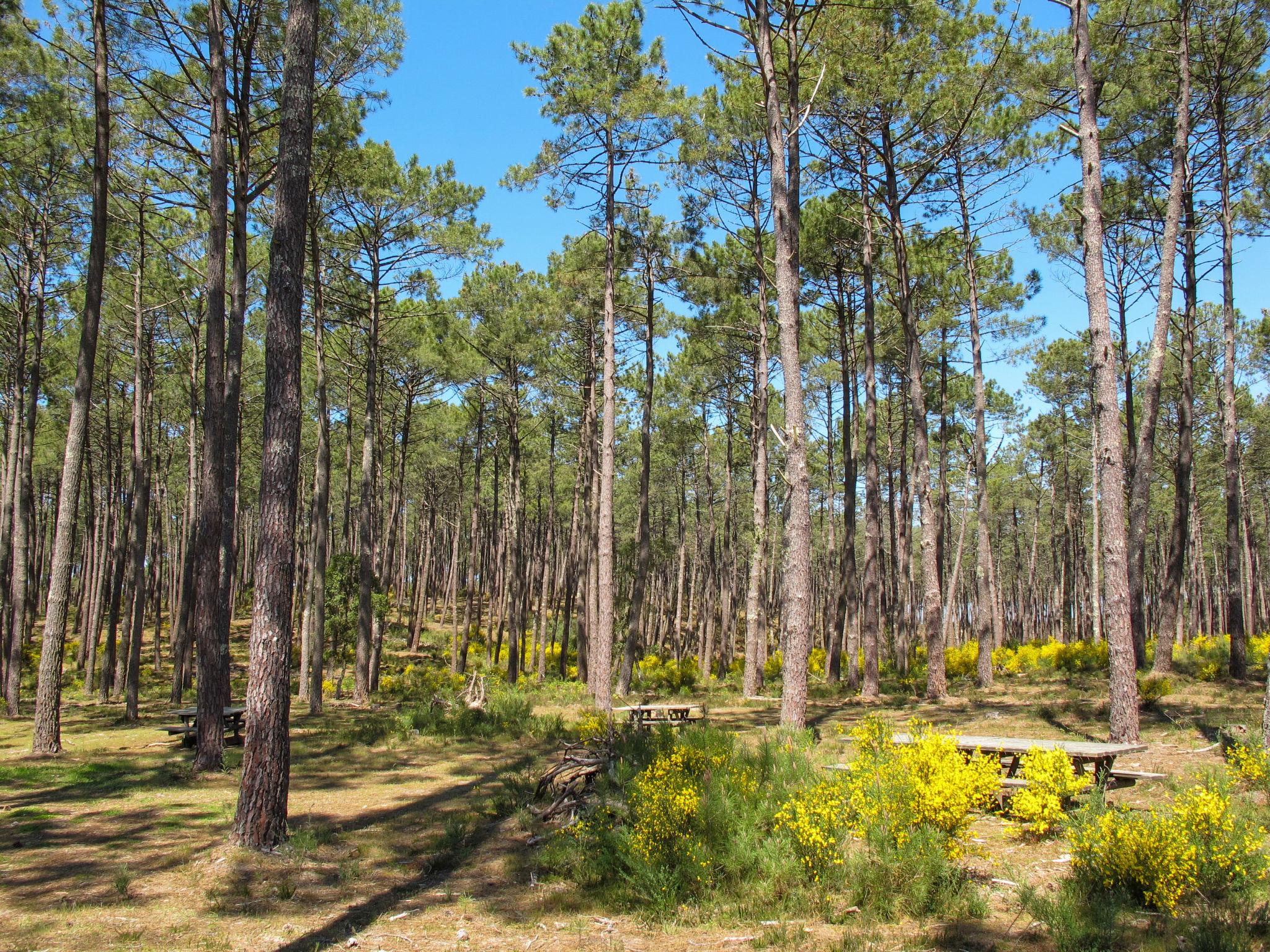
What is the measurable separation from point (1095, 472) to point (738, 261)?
14590 mm

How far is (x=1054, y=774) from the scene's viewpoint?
16.8ft

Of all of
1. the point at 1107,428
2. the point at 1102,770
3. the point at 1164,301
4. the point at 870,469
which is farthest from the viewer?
the point at 870,469

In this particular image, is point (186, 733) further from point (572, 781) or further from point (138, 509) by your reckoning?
point (572, 781)

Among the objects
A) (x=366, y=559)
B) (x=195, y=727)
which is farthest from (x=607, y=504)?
(x=195, y=727)

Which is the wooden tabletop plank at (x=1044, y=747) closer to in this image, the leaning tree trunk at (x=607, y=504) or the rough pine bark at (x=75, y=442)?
the leaning tree trunk at (x=607, y=504)

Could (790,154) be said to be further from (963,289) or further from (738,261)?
(963,289)

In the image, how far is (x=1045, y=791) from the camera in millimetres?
5145

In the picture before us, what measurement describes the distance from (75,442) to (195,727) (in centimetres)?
421

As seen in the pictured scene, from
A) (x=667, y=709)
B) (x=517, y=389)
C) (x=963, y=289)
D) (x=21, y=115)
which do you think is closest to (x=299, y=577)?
(x=517, y=389)

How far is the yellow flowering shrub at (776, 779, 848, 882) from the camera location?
4.52 meters

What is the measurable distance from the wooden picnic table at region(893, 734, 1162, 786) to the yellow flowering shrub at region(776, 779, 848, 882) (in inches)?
47.7

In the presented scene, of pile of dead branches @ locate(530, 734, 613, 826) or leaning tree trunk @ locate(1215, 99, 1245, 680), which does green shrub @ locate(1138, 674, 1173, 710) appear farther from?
pile of dead branches @ locate(530, 734, 613, 826)

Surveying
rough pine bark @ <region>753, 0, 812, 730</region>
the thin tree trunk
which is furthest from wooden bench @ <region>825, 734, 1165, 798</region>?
the thin tree trunk

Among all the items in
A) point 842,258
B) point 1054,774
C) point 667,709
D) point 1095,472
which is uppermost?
point 842,258
